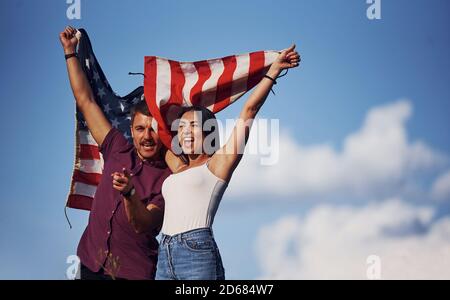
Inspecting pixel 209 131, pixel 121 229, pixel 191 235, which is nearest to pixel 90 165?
pixel 121 229

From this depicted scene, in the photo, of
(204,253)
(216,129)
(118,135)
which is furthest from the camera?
(118,135)

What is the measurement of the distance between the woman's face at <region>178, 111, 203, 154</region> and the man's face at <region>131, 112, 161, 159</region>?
0.38m

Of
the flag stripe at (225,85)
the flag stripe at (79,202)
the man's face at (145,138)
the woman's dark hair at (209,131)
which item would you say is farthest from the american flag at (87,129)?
the woman's dark hair at (209,131)

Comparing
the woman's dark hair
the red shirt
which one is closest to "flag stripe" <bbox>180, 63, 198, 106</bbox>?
the woman's dark hair

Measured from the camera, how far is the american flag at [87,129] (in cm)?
679

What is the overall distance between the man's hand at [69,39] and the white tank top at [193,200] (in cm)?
146

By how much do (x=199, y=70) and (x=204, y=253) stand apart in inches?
64.3

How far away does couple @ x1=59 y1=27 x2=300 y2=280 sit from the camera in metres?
5.92

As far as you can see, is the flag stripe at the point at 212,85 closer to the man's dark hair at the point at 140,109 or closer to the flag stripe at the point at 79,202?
the man's dark hair at the point at 140,109
